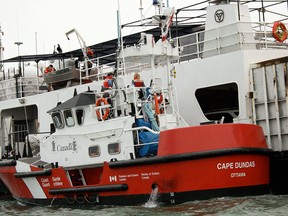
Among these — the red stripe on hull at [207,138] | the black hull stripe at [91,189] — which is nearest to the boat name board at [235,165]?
the red stripe on hull at [207,138]

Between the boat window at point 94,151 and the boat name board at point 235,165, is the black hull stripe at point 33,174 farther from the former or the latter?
the boat name board at point 235,165

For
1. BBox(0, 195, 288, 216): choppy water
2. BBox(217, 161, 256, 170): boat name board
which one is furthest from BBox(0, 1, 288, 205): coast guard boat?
BBox(0, 195, 288, 216): choppy water

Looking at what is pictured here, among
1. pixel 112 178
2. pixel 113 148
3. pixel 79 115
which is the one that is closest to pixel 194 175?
pixel 112 178

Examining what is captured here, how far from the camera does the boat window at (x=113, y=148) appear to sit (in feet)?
35.9

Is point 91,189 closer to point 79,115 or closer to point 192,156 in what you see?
point 79,115

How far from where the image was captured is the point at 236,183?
975 cm

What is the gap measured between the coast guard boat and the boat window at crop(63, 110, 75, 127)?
2cm

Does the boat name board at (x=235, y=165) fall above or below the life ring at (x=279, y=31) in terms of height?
below

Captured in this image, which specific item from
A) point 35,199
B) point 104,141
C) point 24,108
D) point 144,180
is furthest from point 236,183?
point 24,108

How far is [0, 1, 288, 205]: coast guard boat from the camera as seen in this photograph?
980cm

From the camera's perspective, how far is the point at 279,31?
42.4 ft

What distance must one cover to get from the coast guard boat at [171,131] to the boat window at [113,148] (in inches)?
1.1

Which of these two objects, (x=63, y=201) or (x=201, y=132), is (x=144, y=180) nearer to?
(x=201, y=132)

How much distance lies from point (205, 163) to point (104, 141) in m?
2.46
